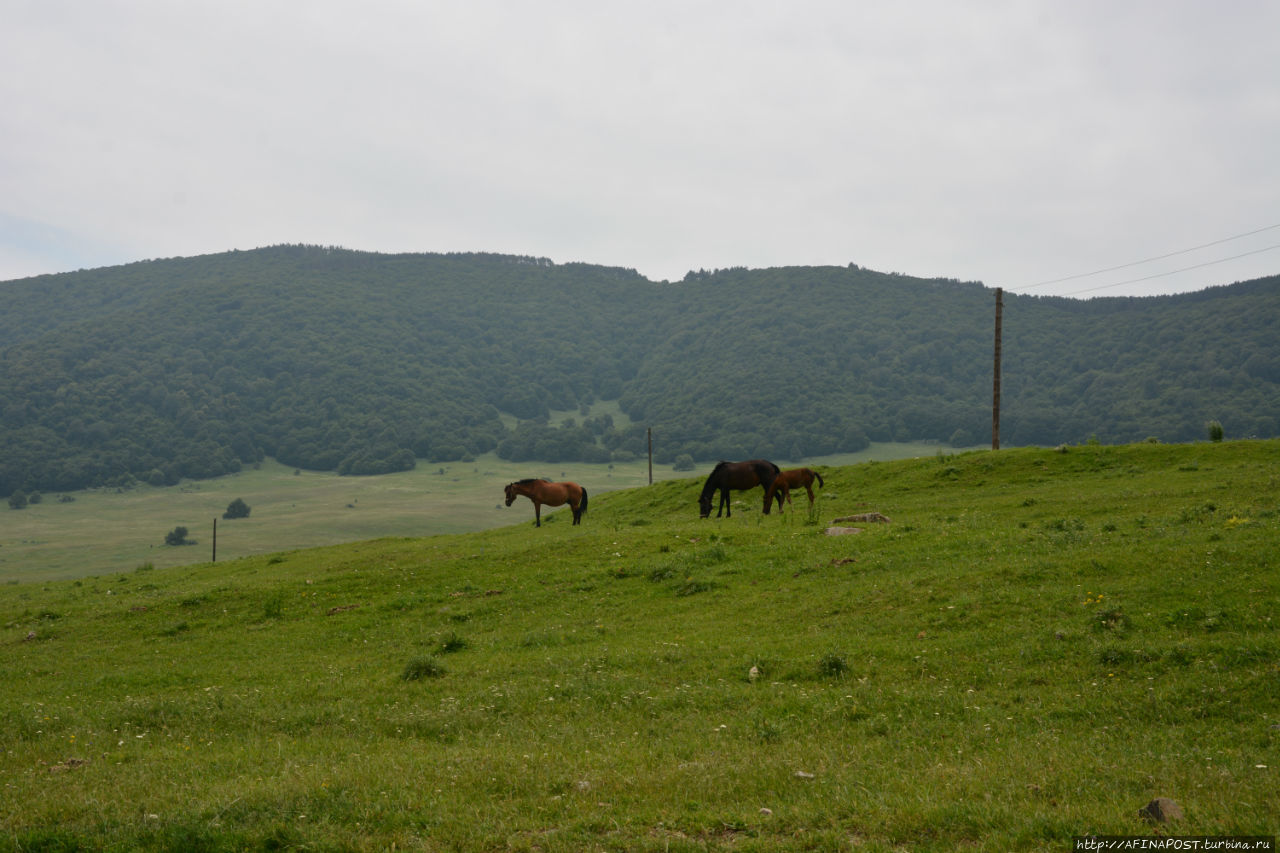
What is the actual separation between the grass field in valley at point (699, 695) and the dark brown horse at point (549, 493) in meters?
12.1

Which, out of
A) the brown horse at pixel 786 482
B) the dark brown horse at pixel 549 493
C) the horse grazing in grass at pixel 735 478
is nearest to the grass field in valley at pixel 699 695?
the brown horse at pixel 786 482

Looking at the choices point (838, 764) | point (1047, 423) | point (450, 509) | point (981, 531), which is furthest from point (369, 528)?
point (1047, 423)

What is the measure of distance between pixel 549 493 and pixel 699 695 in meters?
26.7

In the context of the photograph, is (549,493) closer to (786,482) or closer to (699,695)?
(786,482)

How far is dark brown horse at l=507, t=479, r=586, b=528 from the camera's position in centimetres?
3728

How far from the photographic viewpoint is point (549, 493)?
37.8 meters

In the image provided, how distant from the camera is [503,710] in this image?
12.0m

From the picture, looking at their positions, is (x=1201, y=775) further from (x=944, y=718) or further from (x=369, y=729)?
(x=369, y=729)

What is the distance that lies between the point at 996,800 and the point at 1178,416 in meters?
166

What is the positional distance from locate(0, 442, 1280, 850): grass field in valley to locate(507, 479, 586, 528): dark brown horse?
475 inches

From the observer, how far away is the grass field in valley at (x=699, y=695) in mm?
7141

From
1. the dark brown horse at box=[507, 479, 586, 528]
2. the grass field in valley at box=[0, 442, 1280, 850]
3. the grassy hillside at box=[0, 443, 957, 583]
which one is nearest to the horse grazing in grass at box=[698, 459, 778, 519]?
the grass field in valley at box=[0, 442, 1280, 850]

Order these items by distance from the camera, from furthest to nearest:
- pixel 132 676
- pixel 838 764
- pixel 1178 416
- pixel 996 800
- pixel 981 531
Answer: pixel 1178 416 < pixel 981 531 < pixel 132 676 < pixel 838 764 < pixel 996 800

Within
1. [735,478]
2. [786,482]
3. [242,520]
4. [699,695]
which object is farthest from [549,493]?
[242,520]
